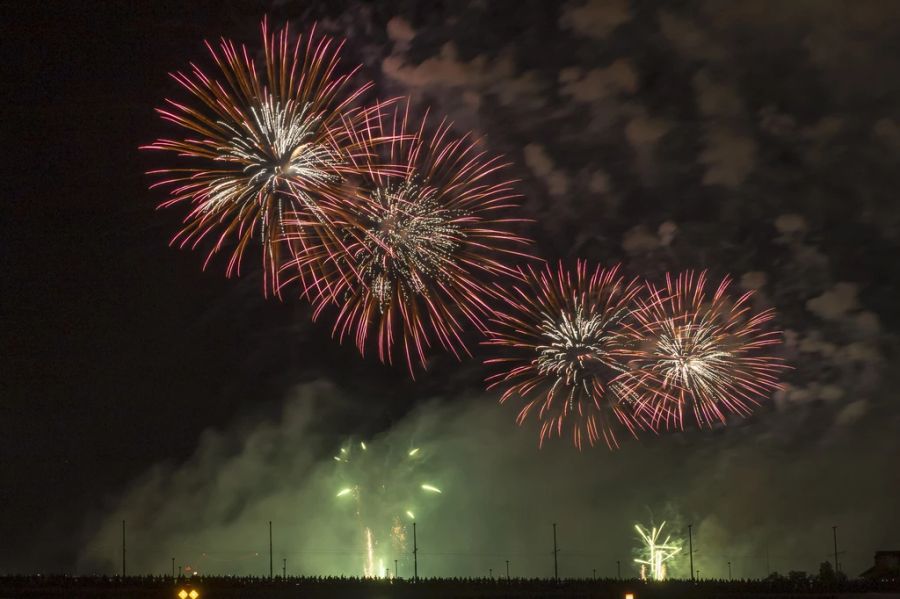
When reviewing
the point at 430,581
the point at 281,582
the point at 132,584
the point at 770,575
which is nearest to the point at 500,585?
the point at 430,581

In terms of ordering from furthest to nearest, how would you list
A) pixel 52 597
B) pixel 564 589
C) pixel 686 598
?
pixel 564 589 → pixel 52 597 → pixel 686 598

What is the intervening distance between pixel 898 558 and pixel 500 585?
→ 52281mm

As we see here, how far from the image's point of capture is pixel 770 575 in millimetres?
126000

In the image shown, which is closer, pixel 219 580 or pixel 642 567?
pixel 219 580

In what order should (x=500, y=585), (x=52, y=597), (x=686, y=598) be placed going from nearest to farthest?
1. (x=686, y=598)
2. (x=52, y=597)
3. (x=500, y=585)

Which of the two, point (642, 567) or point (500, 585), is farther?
point (642, 567)

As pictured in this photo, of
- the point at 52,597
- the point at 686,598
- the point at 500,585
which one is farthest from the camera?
the point at 500,585

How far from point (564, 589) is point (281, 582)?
28.5 metres

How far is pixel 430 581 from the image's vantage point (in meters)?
97.9

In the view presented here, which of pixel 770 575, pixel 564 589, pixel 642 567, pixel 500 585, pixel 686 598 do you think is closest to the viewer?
pixel 686 598

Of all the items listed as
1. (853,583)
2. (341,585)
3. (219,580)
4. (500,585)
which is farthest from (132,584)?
(853,583)

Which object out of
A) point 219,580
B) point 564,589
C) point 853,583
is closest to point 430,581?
point 564,589

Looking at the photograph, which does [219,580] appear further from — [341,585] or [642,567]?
[642,567]

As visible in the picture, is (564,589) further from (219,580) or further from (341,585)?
(219,580)
